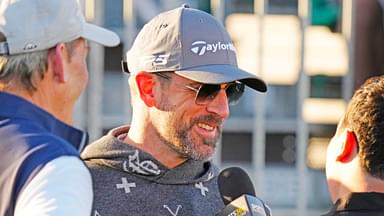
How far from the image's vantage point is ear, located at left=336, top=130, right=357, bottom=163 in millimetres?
2273

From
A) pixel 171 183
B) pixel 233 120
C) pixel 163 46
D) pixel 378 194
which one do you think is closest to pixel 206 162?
pixel 171 183

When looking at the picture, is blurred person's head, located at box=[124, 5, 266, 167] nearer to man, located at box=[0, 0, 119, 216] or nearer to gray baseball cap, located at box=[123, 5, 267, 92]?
gray baseball cap, located at box=[123, 5, 267, 92]

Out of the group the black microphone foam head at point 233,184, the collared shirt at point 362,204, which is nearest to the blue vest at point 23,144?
the black microphone foam head at point 233,184

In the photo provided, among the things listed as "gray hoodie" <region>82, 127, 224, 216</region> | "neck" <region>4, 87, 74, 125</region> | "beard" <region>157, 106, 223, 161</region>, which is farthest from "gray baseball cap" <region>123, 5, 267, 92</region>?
"neck" <region>4, 87, 74, 125</region>

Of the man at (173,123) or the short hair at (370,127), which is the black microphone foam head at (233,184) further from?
the short hair at (370,127)

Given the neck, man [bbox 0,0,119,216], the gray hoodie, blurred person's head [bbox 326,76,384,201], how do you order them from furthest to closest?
the gray hoodie, blurred person's head [bbox 326,76,384,201], the neck, man [bbox 0,0,119,216]

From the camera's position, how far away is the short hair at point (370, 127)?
2230 millimetres

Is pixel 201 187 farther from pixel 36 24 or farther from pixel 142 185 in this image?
pixel 36 24

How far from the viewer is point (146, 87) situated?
2.53m

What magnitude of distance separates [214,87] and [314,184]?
18.1 ft

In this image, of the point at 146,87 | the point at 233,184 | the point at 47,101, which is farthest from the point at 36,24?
the point at 233,184

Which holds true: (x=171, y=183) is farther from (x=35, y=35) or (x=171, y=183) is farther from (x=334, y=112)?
(x=334, y=112)

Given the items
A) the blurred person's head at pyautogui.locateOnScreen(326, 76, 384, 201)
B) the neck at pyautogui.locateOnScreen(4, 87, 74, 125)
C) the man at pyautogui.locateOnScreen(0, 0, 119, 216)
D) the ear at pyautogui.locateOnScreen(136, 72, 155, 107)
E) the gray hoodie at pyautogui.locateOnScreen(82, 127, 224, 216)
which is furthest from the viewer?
the ear at pyautogui.locateOnScreen(136, 72, 155, 107)

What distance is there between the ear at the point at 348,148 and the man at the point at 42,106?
22.3 inches
